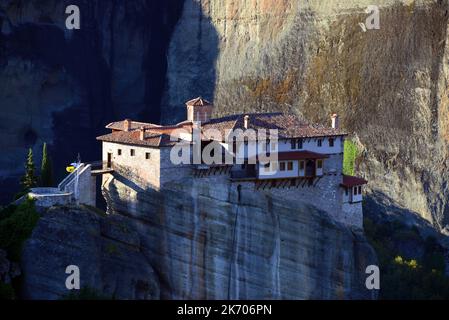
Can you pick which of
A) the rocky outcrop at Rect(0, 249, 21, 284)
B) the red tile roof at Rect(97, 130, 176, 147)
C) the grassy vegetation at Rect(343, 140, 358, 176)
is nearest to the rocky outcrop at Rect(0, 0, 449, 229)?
the grassy vegetation at Rect(343, 140, 358, 176)

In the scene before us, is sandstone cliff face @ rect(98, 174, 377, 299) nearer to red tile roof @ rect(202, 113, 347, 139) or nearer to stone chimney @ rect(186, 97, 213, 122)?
red tile roof @ rect(202, 113, 347, 139)

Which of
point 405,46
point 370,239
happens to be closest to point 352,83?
Result: point 405,46

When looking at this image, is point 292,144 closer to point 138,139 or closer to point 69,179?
→ point 138,139

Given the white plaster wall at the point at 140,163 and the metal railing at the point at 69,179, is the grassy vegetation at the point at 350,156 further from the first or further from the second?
the metal railing at the point at 69,179

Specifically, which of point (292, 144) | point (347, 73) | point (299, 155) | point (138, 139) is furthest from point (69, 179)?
point (347, 73)

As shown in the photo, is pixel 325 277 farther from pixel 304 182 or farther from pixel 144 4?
pixel 144 4

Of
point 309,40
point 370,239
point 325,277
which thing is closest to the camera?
point 325,277
